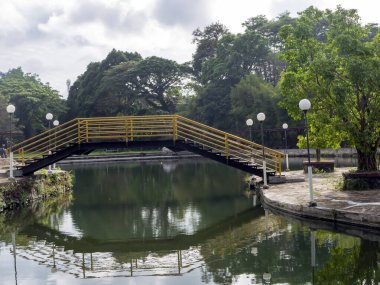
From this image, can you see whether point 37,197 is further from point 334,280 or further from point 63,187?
point 334,280

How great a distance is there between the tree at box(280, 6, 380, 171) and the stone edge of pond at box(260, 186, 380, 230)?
12.5 ft

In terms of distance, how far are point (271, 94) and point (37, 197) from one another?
39208 millimetres

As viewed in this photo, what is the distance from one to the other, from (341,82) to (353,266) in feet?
31.0

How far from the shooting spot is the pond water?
854 cm

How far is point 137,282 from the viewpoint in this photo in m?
8.30

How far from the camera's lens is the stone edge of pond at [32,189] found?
689 inches

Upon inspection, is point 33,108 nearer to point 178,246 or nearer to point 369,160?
point 369,160

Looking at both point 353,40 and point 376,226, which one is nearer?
point 376,226

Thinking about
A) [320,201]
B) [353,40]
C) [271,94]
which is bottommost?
[320,201]

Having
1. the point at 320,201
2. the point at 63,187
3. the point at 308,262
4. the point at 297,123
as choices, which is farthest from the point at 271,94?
the point at 308,262

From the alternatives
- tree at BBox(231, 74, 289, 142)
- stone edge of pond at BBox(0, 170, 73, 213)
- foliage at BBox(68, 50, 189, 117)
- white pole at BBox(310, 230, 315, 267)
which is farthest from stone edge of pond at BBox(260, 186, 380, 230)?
foliage at BBox(68, 50, 189, 117)

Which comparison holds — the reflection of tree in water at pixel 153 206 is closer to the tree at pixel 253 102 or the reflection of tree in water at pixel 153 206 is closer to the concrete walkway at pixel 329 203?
the concrete walkway at pixel 329 203

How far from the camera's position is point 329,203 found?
13.5 m

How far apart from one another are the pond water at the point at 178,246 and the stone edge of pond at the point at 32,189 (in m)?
0.77
